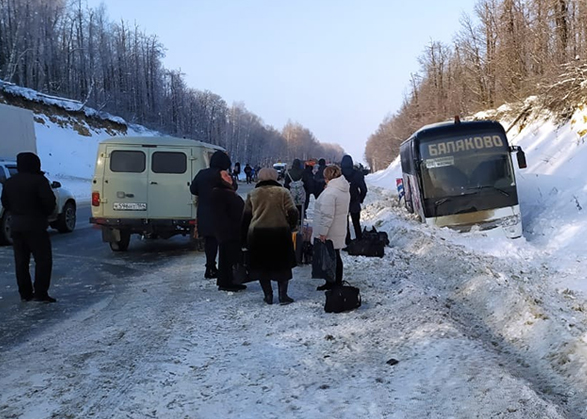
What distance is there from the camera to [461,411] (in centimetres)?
344

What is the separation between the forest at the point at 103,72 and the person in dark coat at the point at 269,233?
60908 millimetres

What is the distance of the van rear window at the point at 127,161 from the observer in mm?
10516

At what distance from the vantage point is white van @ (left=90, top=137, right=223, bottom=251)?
1038cm

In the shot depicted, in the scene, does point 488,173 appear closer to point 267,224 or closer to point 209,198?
point 209,198

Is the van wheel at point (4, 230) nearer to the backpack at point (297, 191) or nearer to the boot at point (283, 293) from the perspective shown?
the backpack at point (297, 191)

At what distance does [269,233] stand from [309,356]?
2039 millimetres

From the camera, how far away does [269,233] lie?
6.28 m

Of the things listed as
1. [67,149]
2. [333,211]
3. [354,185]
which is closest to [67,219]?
[354,185]

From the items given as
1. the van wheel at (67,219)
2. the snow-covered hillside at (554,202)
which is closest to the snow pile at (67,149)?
the van wheel at (67,219)

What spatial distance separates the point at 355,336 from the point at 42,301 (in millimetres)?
4382

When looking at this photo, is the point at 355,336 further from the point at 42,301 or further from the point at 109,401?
the point at 42,301

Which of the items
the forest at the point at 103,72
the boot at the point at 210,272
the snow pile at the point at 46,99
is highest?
the forest at the point at 103,72

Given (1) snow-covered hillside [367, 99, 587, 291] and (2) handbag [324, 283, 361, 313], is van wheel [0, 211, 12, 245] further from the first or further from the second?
(1) snow-covered hillside [367, 99, 587, 291]

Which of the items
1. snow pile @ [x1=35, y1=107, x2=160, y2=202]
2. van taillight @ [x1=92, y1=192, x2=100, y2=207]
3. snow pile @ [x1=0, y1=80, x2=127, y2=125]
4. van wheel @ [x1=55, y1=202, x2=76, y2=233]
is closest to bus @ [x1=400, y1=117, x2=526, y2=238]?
van taillight @ [x1=92, y1=192, x2=100, y2=207]
